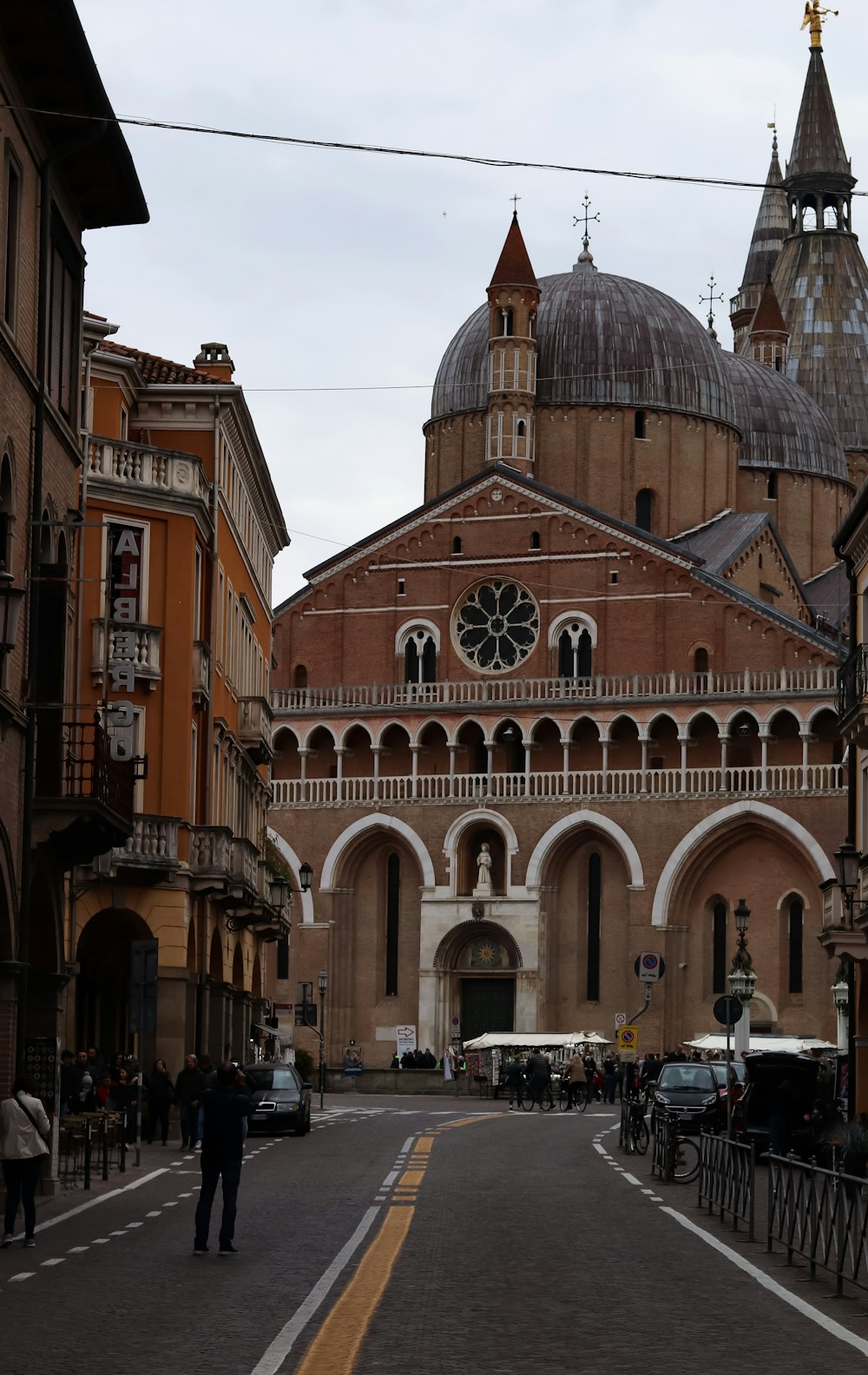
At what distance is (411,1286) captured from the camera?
1516 cm

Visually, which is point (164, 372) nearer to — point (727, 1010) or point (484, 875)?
point (727, 1010)

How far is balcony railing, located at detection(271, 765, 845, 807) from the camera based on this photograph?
213ft

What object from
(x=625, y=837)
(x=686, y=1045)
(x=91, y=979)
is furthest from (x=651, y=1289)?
(x=625, y=837)

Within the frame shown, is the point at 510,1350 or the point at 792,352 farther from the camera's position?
the point at 792,352

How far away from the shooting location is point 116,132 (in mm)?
22625

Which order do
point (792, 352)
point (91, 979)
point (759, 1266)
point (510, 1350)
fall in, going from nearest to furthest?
1. point (510, 1350)
2. point (759, 1266)
3. point (91, 979)
4. point (792, 352)

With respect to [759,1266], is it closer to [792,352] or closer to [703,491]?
[703,491]

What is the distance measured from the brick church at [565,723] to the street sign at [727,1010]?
Result: 29687 mm

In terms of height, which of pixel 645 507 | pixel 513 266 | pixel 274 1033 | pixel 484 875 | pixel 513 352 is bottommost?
pixel 274 1033

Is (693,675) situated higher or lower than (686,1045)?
higher

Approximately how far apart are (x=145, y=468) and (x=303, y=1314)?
24.2 metres

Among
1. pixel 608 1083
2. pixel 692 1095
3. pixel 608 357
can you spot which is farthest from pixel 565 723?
pixel 692 1095

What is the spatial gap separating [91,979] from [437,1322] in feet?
85.2

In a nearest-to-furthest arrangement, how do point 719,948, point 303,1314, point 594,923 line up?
point 303,1314
point 719,948
point 594,923
